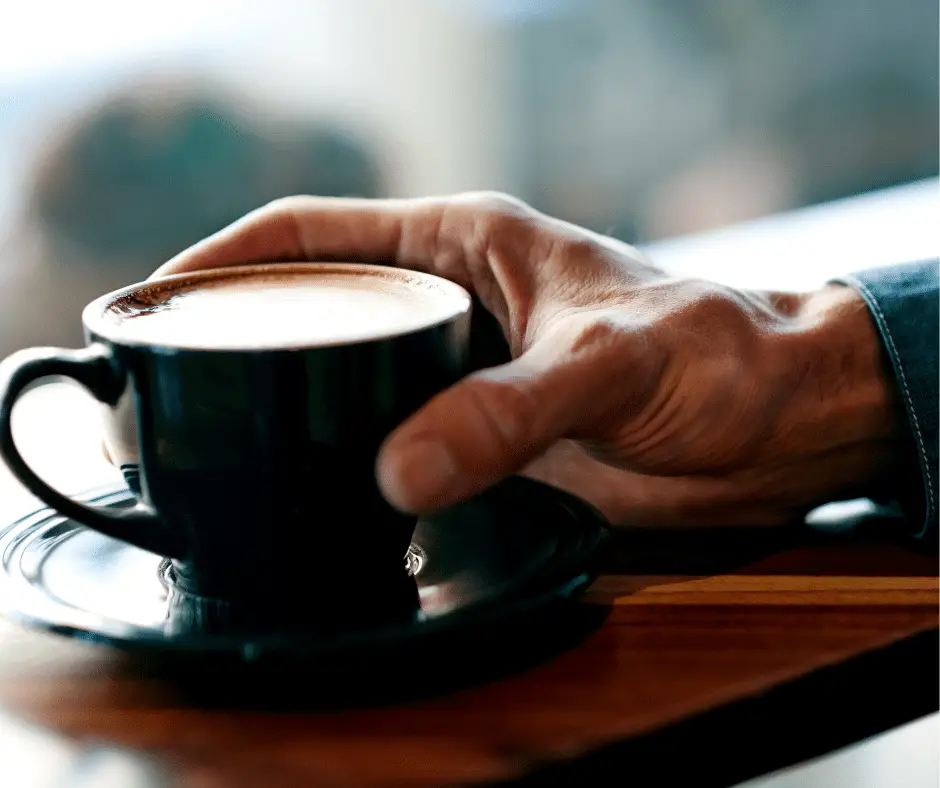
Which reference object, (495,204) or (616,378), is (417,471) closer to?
(616,378)

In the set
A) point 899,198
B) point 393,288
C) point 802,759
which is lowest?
point 899,198

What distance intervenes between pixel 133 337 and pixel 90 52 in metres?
1.39

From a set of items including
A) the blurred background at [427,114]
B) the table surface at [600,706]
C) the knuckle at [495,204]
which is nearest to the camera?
the table surface at [600,706]

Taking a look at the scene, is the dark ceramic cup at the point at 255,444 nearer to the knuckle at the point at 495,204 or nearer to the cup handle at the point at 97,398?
the cup handle at the point at 97,398

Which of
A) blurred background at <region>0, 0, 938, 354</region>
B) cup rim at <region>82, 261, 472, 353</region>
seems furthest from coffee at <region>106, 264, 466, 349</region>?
blurred background at <region>0, 0, 938, 354</region>

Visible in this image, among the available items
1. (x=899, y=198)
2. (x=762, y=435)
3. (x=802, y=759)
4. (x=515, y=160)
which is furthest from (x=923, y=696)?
(x=899, y=198)

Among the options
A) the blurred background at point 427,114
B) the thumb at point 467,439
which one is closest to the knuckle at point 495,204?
the thumb at point 467,439

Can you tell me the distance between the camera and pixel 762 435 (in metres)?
0.59

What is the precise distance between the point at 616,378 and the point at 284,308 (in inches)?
6.5

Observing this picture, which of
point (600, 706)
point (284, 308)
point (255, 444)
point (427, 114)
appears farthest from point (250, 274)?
point (427, 114)

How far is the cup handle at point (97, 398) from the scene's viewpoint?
45 cm

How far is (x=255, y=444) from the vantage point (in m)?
0.45

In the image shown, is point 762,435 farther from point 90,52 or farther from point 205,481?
point 90,52

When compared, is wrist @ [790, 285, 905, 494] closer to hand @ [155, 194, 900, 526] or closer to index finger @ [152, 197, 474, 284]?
hand @ [155, 194, 900, 526]
